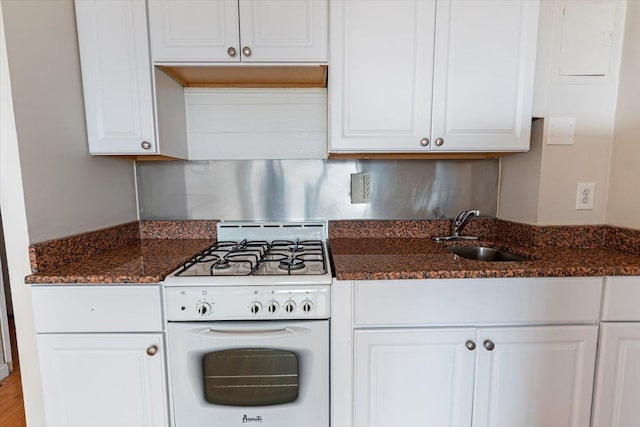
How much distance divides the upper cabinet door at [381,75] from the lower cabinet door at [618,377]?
1.01 meters

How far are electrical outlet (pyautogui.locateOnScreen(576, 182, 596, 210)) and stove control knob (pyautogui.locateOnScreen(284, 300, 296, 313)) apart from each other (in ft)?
4.67

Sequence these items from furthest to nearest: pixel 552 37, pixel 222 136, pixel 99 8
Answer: pixel 222 136
pixel 552 37
pixel 99 8

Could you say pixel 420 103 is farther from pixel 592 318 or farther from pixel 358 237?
pixel 592 318

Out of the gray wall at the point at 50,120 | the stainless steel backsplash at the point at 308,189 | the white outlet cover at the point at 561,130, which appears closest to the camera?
the gray wall at the point at 50,120

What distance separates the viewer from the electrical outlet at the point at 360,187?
1.64 metres

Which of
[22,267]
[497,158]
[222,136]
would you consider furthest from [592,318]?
[22,267]

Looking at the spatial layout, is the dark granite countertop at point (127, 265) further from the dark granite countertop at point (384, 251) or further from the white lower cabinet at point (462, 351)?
the white lower cabinet at point (462, 351)

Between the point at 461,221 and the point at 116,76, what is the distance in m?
1.77

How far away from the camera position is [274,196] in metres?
1.70

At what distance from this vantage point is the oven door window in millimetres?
1105

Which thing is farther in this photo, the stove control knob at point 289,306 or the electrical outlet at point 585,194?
the electrical outlet at point 585,194

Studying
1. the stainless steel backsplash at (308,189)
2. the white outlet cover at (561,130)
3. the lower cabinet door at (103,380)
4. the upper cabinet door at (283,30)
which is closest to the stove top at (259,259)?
the stainless steel backsplash at (308,189)

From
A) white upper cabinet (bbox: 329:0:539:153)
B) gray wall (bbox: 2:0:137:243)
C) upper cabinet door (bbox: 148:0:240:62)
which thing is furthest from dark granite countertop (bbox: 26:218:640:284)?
upper cabinet door (bbox: 148:0:240:62)

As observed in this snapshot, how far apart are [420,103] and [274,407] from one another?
Answer: 53.6 inches
